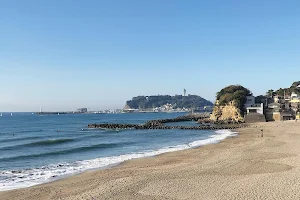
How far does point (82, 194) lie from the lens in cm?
1243

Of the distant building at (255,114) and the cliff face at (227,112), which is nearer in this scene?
the distant building at (255,114)

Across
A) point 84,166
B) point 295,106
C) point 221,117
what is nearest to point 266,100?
point 295,106

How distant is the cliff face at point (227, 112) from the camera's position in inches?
2862

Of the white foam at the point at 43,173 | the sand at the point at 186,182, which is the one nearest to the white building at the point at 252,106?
the sand at the point at 186,182

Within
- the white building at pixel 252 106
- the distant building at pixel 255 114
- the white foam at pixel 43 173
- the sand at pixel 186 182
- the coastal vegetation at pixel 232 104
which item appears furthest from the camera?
the coastal vegetation at pixel 232 104

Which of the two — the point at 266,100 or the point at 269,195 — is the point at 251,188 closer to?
the point at 269,195

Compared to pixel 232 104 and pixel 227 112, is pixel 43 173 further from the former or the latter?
pixel 227 112

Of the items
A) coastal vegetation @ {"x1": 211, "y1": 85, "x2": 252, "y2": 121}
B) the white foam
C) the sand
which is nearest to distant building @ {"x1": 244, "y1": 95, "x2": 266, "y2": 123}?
coastal vegetation @ {"x1": 211, "y1": 85, "x2": 252, "y2": 121}

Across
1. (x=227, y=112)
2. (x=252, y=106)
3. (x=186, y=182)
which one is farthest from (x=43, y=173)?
(x=227, y=112)

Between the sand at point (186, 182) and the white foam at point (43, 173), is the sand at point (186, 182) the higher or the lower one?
the higher one

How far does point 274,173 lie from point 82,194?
942 centimetres

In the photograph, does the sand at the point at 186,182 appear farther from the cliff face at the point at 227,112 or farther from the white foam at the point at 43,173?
the cliff face at the point at 227,112

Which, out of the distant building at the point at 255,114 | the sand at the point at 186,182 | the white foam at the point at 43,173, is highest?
the distant building at the point at 255,114

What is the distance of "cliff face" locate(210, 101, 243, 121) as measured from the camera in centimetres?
7269
